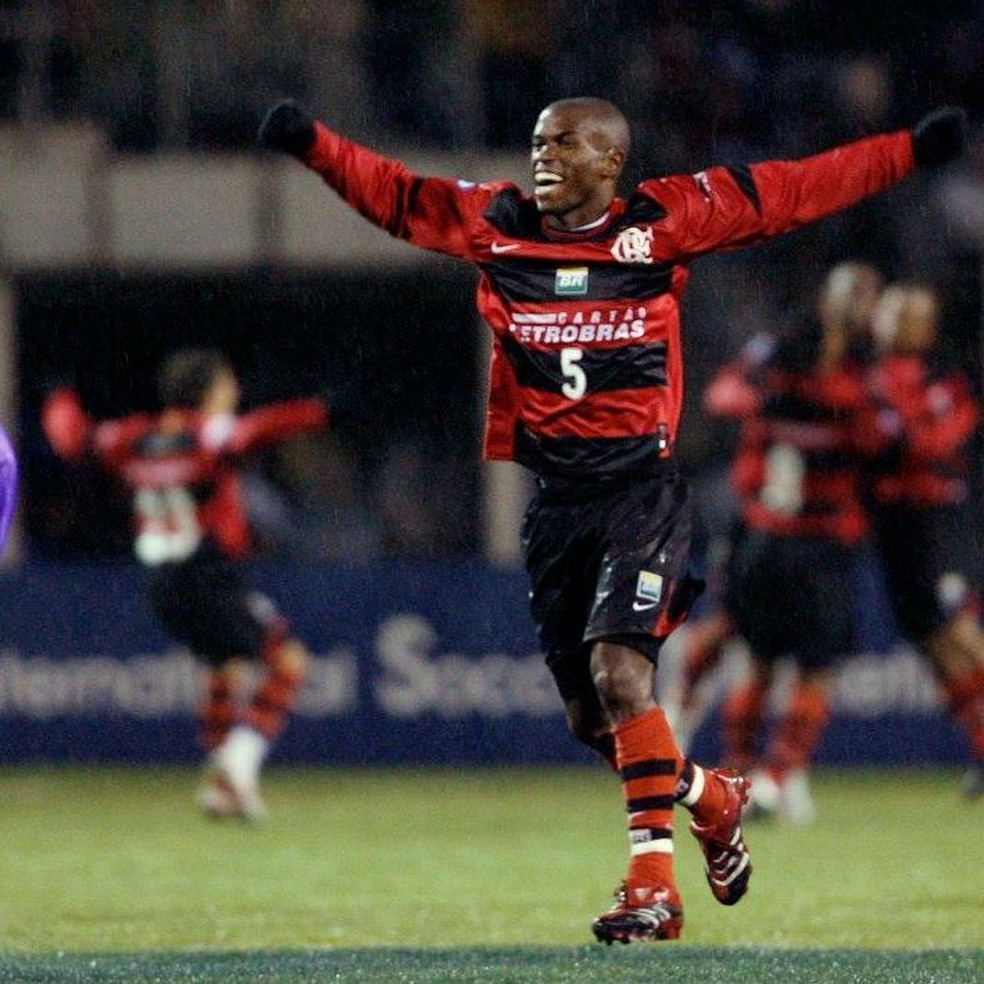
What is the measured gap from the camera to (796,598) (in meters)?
11.4

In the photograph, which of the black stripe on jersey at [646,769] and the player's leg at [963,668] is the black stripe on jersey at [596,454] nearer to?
the black stripe on jersey at [646,769]

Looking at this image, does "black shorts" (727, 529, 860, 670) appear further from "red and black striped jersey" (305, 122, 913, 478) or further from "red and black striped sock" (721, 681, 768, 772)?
"red and black striped jersey" (305, 122, 913, 478)

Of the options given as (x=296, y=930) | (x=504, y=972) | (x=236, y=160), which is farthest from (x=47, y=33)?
(x=504, y=972)

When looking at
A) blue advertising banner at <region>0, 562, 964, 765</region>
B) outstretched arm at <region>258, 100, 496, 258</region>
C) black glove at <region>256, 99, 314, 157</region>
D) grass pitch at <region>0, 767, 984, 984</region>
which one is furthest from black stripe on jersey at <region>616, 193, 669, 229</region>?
blue advertising banner at <region>0, 562, 964, 765</region>

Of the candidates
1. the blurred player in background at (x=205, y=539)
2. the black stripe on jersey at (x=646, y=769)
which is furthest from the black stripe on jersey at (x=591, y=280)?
the blurred player in background at (x=205, y=539)

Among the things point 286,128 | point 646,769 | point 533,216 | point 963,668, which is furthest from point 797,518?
point 286,128

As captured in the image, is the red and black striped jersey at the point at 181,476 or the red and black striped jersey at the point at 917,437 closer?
the red and black striped jersey at the point at 917,437

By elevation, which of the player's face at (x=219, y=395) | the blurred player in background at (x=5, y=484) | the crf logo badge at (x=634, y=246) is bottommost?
the player's face at (x=219, y=395)

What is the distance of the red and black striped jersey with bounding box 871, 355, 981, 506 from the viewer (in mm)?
11836

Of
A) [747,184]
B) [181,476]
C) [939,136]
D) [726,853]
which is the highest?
[939,136]

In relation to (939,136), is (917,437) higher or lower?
lower

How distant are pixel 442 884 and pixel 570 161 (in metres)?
3.16

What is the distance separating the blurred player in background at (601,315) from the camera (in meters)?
7.02

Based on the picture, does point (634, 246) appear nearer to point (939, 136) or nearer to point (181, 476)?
point (939, 136)
